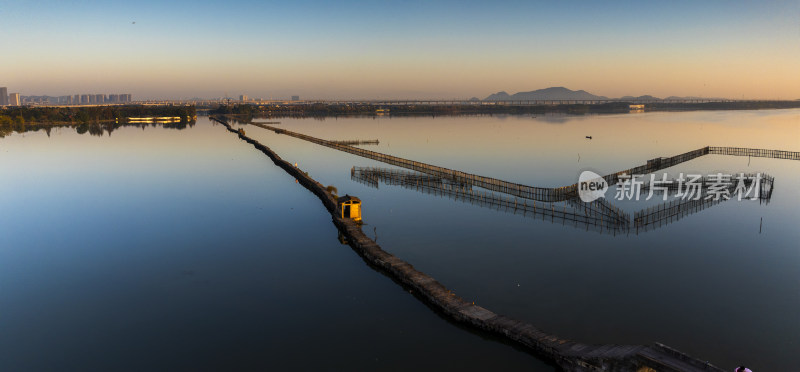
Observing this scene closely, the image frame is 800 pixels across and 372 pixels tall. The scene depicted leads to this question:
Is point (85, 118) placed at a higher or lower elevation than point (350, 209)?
higher

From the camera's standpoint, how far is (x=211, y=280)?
2097 cm

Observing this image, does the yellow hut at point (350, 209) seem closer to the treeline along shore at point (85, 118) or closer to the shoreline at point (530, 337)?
the shoreline at point (530, 337)

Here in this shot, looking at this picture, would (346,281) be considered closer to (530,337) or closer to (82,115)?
(530,337)

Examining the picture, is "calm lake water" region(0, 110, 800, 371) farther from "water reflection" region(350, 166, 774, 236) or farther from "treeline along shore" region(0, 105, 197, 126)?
"treeline along shore" region(0, 105, 197, 126)

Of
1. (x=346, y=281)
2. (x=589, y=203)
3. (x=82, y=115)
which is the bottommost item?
(x=346, y=281)

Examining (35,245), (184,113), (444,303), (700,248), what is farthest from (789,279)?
(184,113)

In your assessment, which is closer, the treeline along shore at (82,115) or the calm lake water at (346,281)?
the calm lake water at (346,281)

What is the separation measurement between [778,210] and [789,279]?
49.6 feet

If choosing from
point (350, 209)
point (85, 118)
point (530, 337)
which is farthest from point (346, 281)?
point (85, 118)

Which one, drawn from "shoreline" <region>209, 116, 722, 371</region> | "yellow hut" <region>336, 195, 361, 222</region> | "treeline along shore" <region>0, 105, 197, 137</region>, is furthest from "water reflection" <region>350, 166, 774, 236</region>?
"treeline along shore" <region>0, 105, 197, 137</region>

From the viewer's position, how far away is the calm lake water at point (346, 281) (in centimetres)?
1552

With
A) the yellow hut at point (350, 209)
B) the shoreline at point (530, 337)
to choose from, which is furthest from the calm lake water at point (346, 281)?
the yellow hut at point (350, 209)

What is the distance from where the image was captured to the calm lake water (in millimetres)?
15523

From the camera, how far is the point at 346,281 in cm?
2098
